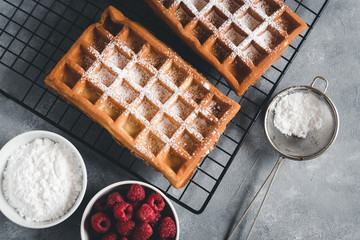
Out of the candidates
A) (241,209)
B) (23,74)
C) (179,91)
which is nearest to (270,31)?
(179,91)

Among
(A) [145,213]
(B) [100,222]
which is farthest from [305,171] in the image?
(B) [100,222]

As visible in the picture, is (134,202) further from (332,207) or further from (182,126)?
(332,207)

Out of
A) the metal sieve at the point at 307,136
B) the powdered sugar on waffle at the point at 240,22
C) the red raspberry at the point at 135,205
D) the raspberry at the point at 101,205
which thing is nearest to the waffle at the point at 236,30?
the powdered sugar on waffle at the point at 240,22

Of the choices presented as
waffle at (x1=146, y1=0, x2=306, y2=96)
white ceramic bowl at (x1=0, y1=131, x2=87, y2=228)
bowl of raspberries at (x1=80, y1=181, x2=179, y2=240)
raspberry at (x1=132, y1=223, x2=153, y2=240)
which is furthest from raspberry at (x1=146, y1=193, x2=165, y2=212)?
waffle at (x1=146, y1=0, x2=306, y2=96)

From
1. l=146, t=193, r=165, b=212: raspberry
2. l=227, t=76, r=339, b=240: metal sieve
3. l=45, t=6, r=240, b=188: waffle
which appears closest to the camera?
l=45, t=6, r=240, b=188: waffle

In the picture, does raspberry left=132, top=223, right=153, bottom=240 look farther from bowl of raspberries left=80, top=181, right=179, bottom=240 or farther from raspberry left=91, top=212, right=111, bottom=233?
raspberry left=91, top=212, right=111, bottom=233

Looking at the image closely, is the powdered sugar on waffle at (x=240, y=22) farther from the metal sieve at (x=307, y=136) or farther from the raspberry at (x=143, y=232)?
the raspberry at (x=143, y=232)

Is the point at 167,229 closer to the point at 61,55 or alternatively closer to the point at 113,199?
the point at 113,199
